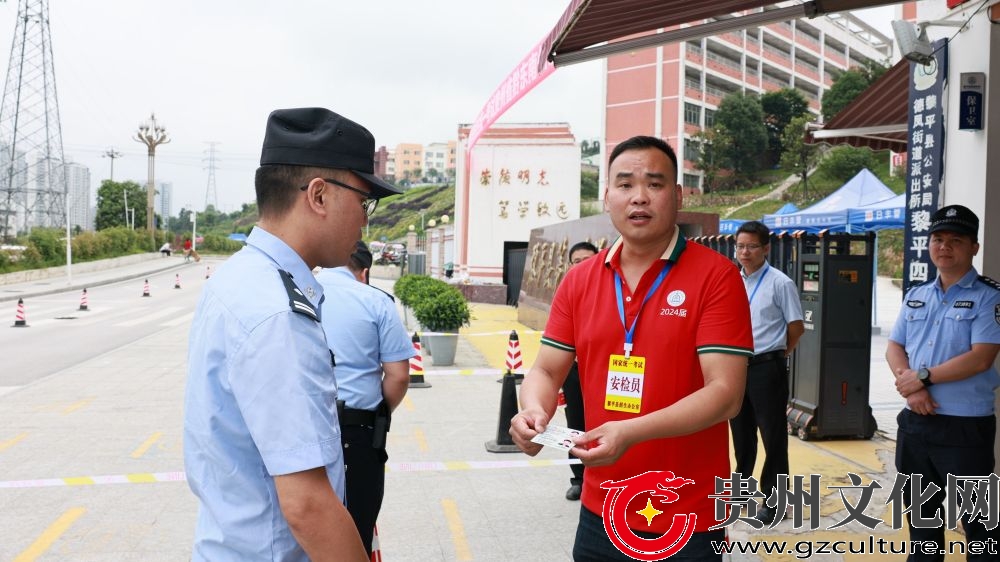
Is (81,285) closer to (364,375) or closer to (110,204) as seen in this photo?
(364,375)

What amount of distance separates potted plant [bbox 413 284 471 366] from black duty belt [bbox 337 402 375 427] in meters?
9.83

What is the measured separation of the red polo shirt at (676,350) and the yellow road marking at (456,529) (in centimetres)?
262

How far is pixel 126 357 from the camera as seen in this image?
1446cm

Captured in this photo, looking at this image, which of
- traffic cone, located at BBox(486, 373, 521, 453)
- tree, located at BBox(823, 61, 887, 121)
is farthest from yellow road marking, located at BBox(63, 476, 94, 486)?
tree, located at BBox(823, 61, 887, 121)

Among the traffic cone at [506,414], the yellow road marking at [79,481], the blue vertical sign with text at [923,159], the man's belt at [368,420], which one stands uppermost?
the blue vertical sign with text at [923,159]

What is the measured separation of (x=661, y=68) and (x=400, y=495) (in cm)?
6292

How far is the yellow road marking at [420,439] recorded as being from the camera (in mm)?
7777

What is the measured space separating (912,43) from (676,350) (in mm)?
4923

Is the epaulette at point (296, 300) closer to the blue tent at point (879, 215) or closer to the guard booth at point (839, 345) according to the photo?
the guard booth at point (839, 345)

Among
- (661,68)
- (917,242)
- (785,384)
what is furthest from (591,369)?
(661,68)

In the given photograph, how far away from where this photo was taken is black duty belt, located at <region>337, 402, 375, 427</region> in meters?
3.80

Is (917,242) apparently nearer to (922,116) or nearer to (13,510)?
(922,116)

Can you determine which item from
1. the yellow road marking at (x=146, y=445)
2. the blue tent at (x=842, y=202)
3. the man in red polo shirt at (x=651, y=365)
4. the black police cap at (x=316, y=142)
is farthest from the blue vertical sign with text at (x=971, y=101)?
the blue tent at (x=842, y=202)

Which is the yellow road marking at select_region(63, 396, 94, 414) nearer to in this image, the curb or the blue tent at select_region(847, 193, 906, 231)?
the blue tent at select_region(847, 193, 906, 231)
